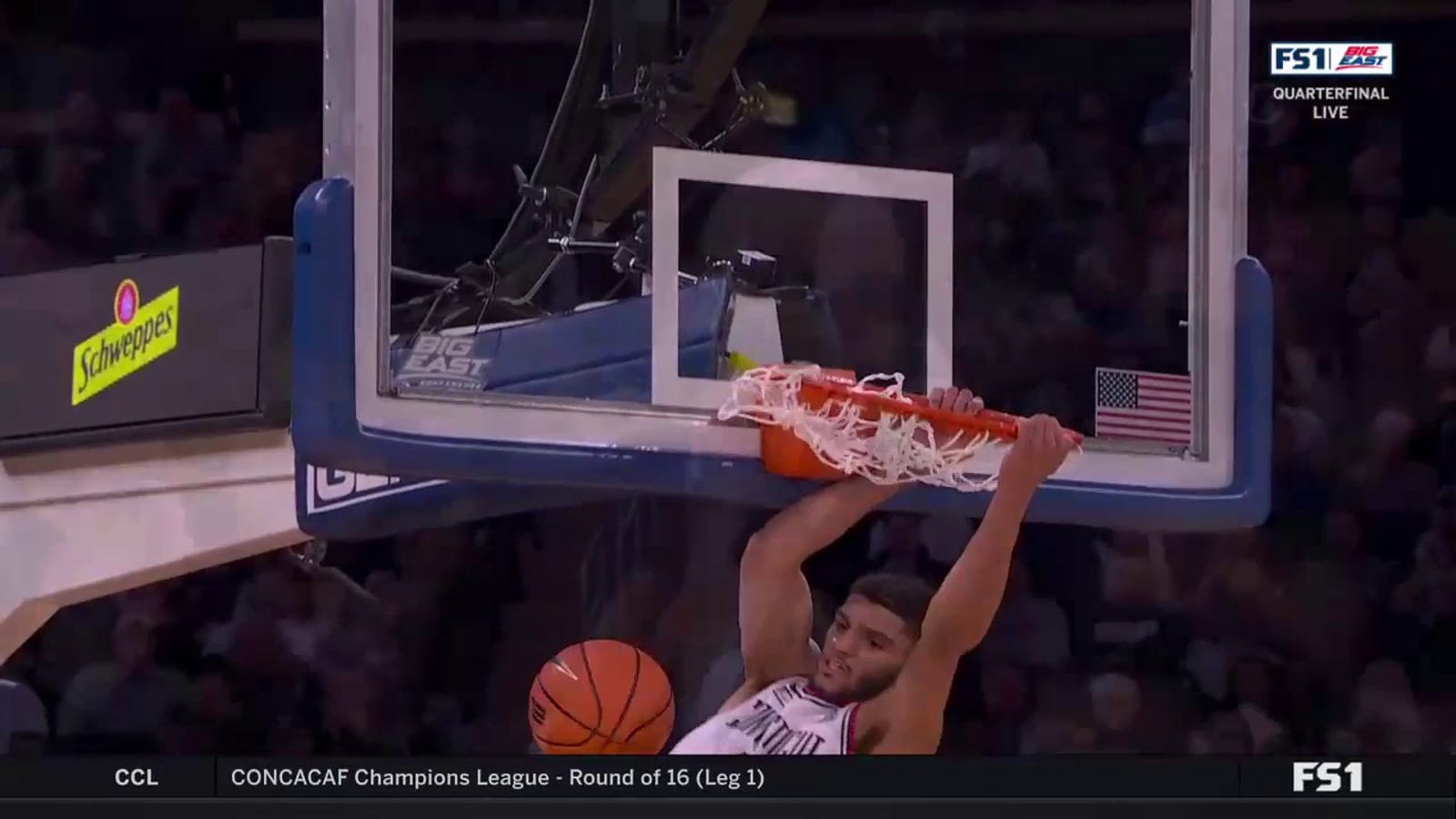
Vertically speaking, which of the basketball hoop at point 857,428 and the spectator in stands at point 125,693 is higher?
the basketball hoop at point 857,428

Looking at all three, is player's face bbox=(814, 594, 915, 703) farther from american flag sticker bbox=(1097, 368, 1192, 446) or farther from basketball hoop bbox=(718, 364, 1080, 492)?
american flag sticker bbox=(1097, 368, 1192, 446)

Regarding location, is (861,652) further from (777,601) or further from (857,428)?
(857,428)

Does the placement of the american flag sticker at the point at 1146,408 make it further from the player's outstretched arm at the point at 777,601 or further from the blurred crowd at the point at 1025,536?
the player's outstretched arm at the point at 777,601

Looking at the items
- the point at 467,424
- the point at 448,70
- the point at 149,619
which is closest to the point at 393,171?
the point at 448,70

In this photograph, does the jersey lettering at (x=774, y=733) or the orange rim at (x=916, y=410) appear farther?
the jersey lettering at (x=774, y=733)

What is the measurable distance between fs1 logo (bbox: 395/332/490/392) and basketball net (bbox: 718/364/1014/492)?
337mm

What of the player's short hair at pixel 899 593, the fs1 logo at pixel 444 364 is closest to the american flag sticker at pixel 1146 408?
the player's short hair at pixel 899 593

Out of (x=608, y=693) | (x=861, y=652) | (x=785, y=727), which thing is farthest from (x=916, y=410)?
(x=608, y=693)

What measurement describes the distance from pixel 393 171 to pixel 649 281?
38cm

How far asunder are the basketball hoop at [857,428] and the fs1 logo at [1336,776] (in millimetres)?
653

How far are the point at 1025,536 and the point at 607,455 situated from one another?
60 cm

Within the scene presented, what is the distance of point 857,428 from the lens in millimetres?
2221

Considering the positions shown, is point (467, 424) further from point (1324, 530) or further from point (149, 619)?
point (1324, 530)

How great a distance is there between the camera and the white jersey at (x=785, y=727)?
7.72ft
